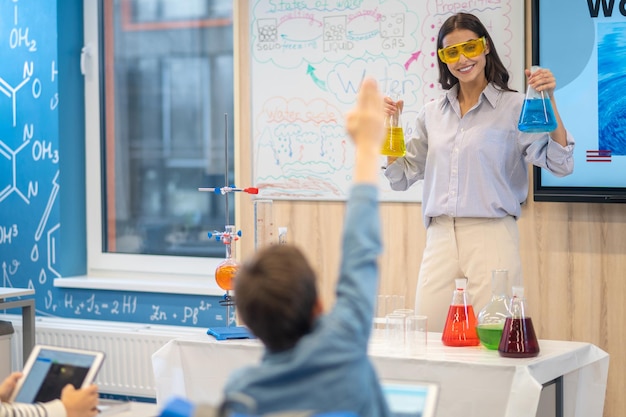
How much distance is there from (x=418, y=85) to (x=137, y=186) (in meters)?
1.89

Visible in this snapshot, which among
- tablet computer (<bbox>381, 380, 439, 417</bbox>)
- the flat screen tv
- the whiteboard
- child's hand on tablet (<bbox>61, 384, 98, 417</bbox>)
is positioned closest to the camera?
tablet computer (<bbox>381, 380, 439, 417</bbox>)

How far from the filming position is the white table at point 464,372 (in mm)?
2469

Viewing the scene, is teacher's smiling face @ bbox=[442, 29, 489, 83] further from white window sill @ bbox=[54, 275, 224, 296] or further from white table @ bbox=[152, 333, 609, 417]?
white window sill @ bbox=[54, 275, 224, 296]

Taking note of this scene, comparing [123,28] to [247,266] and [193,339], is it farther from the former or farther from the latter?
[247,266]

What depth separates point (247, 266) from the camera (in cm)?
143

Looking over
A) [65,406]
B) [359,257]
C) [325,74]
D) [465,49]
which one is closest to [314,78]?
[325,74]

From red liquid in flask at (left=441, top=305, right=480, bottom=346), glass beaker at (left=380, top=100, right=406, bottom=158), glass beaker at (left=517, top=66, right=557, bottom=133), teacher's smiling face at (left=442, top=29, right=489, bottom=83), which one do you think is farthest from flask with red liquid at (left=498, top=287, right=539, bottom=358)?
teacher's smiling face at (left=442, top=29, right=489, bottom=83)

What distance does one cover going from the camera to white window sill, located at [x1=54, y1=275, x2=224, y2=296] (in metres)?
4.77

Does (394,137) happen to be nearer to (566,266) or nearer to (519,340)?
(519,340)

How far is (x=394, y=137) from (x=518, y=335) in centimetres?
78

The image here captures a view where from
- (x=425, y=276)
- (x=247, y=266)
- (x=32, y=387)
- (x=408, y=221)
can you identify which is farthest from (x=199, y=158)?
(x=247, y=266)

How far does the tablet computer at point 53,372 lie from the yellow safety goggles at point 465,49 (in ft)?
5.30

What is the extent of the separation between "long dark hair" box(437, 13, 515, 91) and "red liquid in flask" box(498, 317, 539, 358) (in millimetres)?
885

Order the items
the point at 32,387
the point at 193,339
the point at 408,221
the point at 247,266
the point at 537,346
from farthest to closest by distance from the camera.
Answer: the point at 408,221 → the point at 193,339 → the point at 537,346 → the point at 32,387 → the point at 247,266
